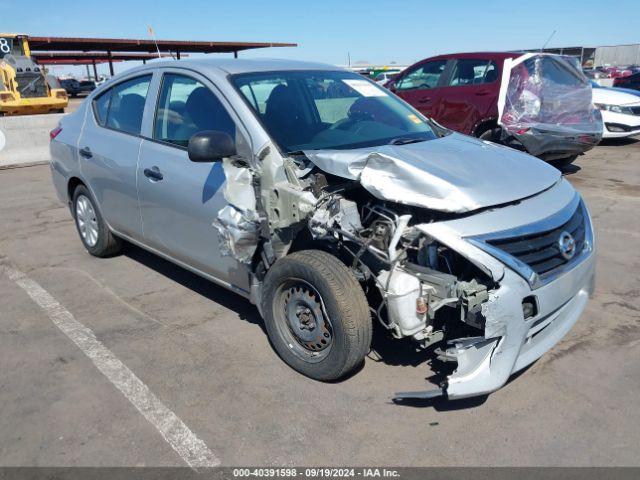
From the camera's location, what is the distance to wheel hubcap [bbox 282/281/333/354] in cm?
303

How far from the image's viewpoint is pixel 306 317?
3.13 m

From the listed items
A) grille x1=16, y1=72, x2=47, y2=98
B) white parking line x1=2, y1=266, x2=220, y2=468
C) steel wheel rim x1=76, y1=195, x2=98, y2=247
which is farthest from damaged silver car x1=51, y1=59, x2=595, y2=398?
grille x1=16, y1=72, x2=47, y2=98

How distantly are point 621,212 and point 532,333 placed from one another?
4.60 m

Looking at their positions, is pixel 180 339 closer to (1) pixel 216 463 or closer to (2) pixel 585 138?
(1) pixel 216 463

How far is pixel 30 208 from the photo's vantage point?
294 inches

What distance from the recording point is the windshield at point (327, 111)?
11.5 ft

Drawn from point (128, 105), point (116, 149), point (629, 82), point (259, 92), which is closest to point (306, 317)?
point (259, 92)

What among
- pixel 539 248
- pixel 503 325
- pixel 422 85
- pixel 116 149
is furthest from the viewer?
pixel 422 85

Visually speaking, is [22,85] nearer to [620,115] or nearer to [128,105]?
[128,105]

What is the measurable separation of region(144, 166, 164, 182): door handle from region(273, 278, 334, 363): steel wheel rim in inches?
53.4

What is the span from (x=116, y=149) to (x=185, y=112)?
871mm

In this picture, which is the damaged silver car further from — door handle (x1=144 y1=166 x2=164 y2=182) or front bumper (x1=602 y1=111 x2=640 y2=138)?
front bumper (x1=602 y1=111 x2=640 y2=138)

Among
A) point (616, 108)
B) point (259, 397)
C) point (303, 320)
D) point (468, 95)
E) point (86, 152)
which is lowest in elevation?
point (259, 397)

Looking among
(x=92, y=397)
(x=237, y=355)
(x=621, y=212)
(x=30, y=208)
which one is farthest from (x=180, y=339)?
(x=621, y=212)
